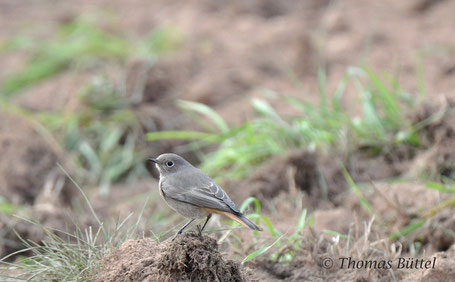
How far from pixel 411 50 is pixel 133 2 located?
6.28 m

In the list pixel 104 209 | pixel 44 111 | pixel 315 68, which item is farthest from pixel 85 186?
pixel 315 68

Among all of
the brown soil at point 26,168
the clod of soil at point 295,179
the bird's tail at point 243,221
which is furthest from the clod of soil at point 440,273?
the brown soil at point 26,168

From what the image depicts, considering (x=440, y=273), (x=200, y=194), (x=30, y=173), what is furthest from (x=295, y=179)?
(x=30, y=173)

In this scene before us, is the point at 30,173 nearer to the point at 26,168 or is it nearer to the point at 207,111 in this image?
the point at 26,168

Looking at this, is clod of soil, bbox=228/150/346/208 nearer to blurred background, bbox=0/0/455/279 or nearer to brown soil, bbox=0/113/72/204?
blurred background, bbox=0/0/455/279

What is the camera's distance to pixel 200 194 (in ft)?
13.2

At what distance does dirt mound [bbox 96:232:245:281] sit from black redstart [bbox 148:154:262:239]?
0.25 meters

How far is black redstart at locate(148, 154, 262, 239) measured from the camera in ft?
12.9

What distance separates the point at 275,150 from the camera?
6.61 m

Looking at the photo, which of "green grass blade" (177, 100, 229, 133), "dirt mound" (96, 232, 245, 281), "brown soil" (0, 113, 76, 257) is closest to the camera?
"dirt mound" (96, 232, 245, 281)

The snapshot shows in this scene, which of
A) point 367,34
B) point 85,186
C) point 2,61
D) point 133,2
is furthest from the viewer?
point 133,2

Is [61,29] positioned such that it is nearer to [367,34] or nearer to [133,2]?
[133,2]

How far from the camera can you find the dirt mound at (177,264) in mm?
3543

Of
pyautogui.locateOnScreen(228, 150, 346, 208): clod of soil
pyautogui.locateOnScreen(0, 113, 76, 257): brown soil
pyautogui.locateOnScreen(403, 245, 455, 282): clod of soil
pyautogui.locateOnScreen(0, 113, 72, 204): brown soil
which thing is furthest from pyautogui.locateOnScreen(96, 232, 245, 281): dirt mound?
pyautogui.locateOnScreen(0, 113, 72, 204): brown soil
